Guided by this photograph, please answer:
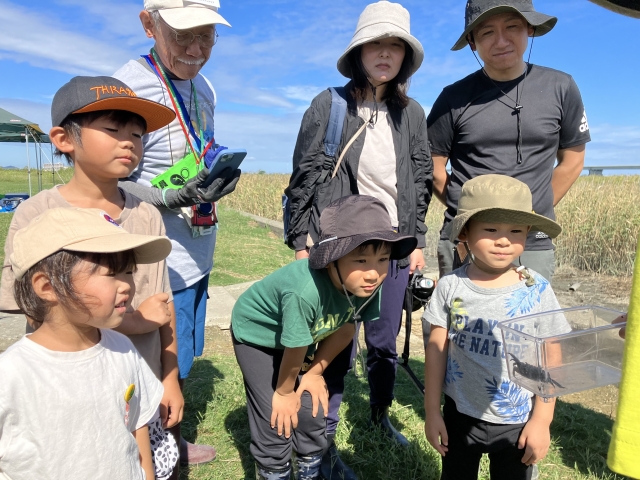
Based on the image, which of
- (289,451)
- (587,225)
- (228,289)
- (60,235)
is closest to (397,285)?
(289,451)

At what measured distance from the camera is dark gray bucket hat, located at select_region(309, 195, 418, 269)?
5.62 ft

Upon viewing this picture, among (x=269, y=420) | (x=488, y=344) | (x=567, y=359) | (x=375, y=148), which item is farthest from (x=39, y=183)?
(x=567, y=359)

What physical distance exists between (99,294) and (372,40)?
179 centimetres

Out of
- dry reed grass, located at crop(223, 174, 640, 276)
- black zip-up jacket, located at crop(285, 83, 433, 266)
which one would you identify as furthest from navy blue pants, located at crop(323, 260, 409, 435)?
dry reed grass, located at crop(223, 174, 640, 276)

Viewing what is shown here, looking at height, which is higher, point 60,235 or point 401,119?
point 401,119

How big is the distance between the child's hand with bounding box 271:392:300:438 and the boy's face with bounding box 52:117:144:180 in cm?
98

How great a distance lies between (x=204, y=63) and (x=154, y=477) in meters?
1.61

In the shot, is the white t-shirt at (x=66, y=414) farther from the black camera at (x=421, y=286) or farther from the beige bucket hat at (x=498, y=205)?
the black camera at (x=421, y=286)

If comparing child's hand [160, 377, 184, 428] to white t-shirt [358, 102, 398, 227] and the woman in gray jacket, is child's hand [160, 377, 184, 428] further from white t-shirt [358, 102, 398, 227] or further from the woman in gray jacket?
white t-shirt [358, 102, 398, 227]

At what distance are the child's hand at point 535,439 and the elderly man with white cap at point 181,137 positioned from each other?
123cm

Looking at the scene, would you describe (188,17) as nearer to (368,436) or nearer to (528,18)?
(528,18)

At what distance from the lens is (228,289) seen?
5.68m

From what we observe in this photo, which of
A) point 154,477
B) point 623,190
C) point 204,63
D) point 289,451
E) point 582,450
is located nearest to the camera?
point 154,477

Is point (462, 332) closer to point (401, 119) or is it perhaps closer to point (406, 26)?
point (401, 119)
